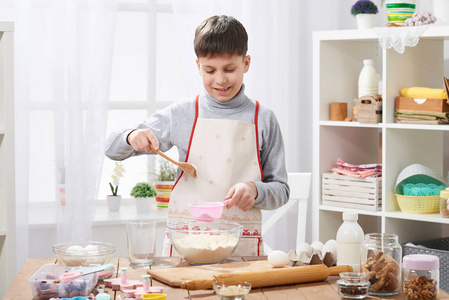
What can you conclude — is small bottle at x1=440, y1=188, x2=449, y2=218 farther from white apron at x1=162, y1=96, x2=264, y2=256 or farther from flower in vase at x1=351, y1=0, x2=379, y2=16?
white apron at x1=162, y1=96, x2=264, y2=256

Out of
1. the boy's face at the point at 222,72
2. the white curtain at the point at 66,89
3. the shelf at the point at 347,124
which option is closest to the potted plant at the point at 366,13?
the shelf at the point at 347,124

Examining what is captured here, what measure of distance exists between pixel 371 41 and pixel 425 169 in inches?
29.7

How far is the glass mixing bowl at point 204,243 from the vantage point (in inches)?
65.8

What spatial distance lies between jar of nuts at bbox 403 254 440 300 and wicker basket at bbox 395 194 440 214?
5.18ft

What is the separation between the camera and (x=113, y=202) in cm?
359

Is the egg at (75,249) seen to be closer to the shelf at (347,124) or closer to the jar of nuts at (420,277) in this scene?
the jar of nuts at (420,277)

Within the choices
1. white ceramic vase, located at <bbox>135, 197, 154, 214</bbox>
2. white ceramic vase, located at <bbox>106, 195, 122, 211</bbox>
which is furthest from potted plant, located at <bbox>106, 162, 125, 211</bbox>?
white ceramic vase, located at <bbox>135, 197, 154, 214</bbox>

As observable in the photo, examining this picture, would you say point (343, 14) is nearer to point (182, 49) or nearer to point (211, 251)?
point (182, 49)

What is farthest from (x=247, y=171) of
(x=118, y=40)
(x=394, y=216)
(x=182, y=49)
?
(x=118, y=40)

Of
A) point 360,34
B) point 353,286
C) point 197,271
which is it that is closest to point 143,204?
point 360,34

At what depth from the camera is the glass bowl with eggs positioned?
162 cm

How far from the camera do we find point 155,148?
74.7 inches

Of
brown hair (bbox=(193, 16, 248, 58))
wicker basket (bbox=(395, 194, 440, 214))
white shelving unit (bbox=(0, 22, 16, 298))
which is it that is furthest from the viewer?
wicker basket (bbox=(395, 194, 440, 214))

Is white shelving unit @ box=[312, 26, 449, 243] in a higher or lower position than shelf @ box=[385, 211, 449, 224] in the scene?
higher
